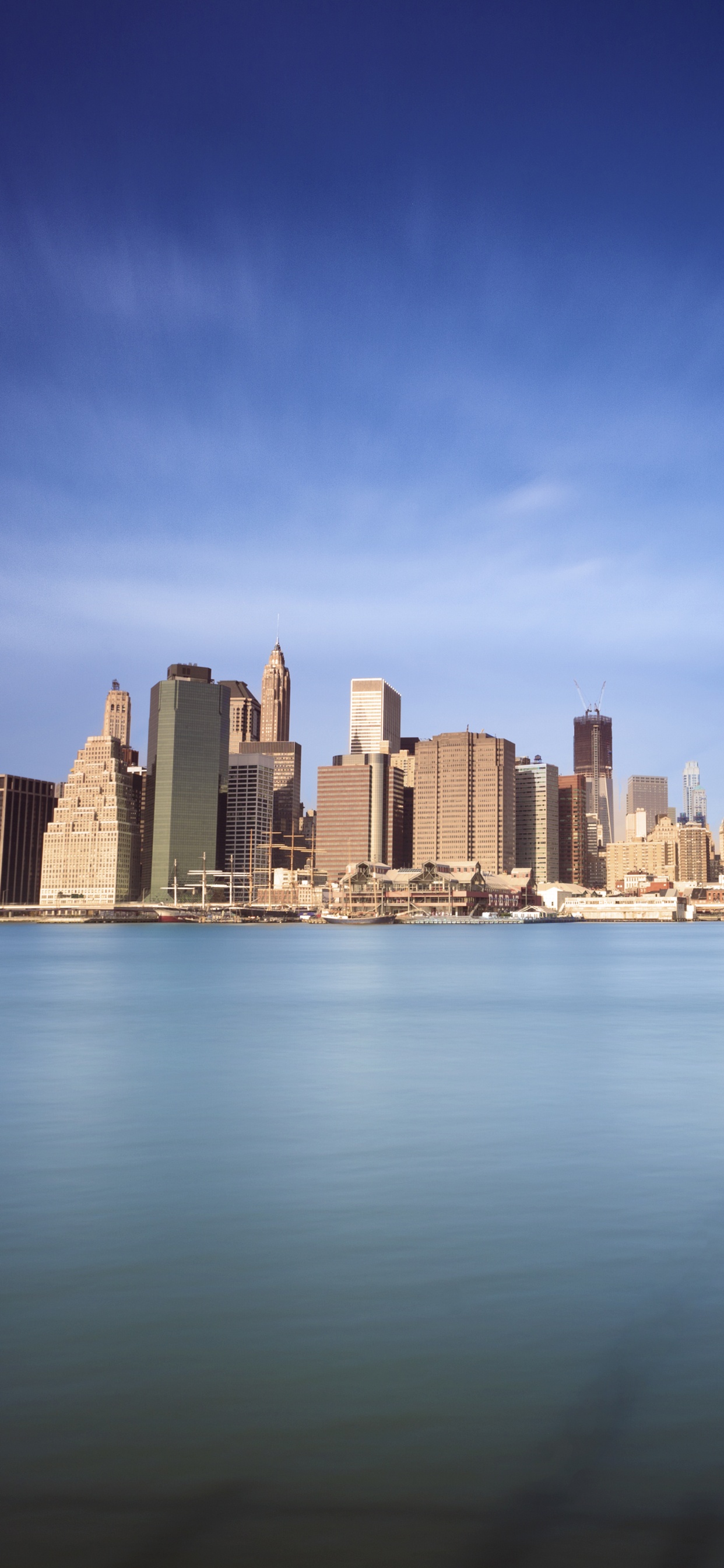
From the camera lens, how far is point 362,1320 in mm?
13164

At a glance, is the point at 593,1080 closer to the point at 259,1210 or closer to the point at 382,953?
the point at 259,1210

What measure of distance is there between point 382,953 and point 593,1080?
363 ft

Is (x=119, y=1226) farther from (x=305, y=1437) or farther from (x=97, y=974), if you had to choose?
(x=97, y=974)

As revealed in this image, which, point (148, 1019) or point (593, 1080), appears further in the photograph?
point (148, 1019)

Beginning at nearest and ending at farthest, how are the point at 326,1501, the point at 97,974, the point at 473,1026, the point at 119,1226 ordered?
the point at 326,1501
the point at 119,1226
the point at 473,1026
the point at 97,974

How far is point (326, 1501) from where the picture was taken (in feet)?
29.3

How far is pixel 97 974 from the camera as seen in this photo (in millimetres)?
98562

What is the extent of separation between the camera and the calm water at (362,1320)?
28.6ft

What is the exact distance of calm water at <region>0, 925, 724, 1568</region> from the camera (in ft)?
28.6

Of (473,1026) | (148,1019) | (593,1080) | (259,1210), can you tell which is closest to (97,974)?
(148,1019)

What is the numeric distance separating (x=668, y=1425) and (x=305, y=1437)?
10.9 feet

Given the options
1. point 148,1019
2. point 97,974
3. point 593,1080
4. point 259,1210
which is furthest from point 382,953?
point 259,1210

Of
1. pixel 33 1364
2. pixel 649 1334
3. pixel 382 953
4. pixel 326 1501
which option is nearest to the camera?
pixel 326 1501

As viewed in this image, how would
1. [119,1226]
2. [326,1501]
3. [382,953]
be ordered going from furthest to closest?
[382,953]
[119,1226]
[326,1501]
